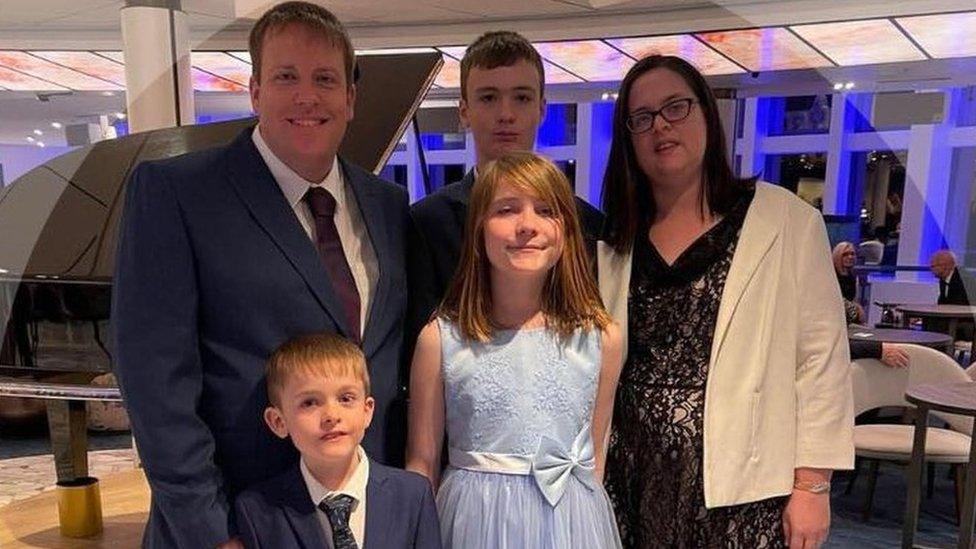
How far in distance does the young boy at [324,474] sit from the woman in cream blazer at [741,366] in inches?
22.5

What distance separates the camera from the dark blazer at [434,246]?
1694 millimetres

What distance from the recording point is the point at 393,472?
58.3 inches

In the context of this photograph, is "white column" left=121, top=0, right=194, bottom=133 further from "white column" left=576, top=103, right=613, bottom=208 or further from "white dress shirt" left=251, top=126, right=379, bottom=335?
"white column" left=576, top=103, right=613, bottom=208

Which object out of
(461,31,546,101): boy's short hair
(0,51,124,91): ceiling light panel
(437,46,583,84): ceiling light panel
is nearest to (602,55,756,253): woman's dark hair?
(461,31,546,101): boy's short hair

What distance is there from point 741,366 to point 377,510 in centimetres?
81

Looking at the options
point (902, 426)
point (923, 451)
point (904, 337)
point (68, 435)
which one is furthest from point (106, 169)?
point (904, 337)

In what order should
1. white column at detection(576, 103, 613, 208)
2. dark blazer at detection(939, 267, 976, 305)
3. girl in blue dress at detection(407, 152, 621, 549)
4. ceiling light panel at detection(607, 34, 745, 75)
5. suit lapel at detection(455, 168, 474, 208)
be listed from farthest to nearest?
1. white column at detection(576, 103, 613, 208)
2. ceiling light panel at detection(607, 34, 745, 75)
3. dark blazer at detection(939, 267, 976, 305)
4. suit lapel at detection(455, 168, 474, 208)
5. girl in blue dress at detection(407, 152, 621, 549)

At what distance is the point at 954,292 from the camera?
6.74 m

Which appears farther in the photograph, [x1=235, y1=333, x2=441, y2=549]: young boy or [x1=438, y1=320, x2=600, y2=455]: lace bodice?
[x1=438, y1=320, x2=600, y2=455]: lace bodice

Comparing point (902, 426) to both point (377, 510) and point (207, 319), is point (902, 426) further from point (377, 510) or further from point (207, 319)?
point (207, 319)

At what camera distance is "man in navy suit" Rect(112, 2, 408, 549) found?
1313 mm

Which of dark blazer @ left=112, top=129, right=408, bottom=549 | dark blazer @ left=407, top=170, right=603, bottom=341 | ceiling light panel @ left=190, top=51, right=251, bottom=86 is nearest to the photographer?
dark blazer @ left=112, top=129, right=408, bottom=549

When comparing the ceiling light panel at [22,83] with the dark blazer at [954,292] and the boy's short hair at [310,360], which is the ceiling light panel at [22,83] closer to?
the boy's short hair at [310,360]

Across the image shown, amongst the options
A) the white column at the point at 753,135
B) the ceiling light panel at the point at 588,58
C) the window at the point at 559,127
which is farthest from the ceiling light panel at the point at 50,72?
the white column at the point at 753,135
